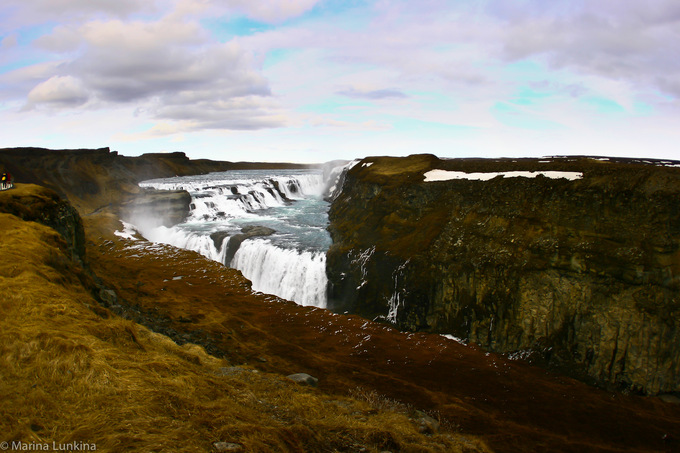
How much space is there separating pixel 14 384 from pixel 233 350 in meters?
9.16

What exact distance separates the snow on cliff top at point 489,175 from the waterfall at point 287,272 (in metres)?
8.93

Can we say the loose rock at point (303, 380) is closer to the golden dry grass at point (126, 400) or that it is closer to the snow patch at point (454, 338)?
the golden dry grass at point (126, 400)

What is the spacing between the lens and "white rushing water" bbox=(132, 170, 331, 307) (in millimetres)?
24750

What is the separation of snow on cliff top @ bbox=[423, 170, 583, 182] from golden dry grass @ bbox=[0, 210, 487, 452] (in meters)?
14.3

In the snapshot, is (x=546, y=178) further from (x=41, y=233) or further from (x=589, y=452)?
(x=41, y=233)

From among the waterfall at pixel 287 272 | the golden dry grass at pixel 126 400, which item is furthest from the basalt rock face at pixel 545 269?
the golden dry grass at pixel 126 400

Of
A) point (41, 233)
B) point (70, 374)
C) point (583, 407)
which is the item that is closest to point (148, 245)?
point (41, 233)

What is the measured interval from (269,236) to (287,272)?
6.54 meters

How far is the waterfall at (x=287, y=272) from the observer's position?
78.7 ft

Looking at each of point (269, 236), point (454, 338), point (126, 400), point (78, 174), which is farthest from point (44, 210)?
point (78, 174)

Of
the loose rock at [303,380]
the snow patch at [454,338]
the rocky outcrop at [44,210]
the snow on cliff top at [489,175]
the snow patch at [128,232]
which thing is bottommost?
the snow patch at [454,338]

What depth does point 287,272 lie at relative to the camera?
25188mm

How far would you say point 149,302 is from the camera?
1802cm

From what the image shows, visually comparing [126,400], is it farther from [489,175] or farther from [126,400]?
[489,175]
